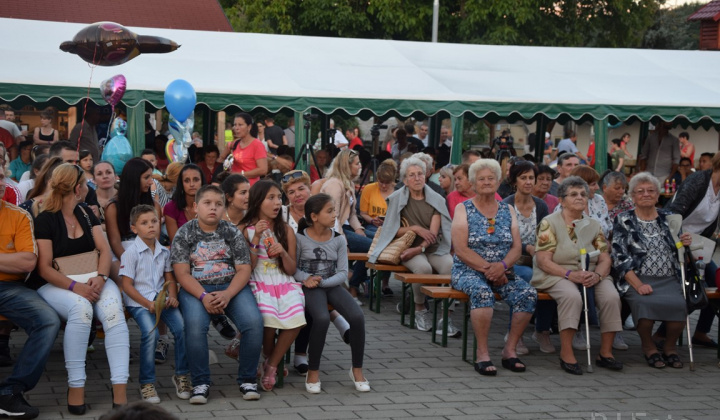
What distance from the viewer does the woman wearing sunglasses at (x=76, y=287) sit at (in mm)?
5578

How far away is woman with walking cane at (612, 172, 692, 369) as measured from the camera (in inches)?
286

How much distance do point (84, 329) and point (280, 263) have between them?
4.79 feet

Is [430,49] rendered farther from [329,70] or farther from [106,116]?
[106,116]

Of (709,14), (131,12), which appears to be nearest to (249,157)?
(131,12)

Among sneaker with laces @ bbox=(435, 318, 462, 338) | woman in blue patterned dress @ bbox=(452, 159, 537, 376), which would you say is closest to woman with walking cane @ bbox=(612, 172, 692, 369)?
woman in blue patterned dress @ bbox=(452, 159, 537, 376)

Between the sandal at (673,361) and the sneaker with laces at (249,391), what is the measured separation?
3411mm

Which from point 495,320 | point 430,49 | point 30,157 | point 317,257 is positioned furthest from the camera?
point 430,49

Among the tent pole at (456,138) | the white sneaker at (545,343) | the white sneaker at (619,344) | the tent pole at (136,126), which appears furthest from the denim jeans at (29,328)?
the tent pole at (456,138)

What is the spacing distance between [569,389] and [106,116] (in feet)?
27.2

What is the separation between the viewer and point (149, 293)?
604 centimetres

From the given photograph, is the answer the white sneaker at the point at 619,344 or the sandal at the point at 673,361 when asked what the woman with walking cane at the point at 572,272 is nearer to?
the sandal at the point at 673,361

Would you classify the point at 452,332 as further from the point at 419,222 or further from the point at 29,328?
the point at 29,328

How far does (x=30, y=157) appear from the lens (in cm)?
1151

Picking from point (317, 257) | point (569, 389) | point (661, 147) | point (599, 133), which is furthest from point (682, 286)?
point (661, 147)
